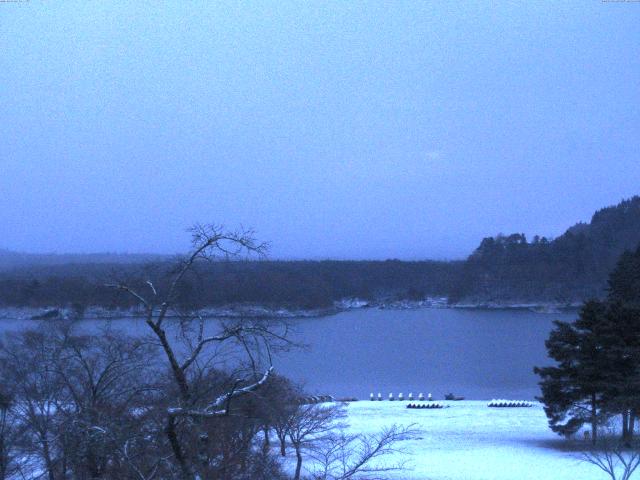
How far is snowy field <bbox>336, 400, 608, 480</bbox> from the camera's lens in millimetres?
11509

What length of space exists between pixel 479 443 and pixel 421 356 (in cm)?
2186

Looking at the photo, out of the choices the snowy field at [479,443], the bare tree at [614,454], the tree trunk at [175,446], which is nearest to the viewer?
the tree trunk at [175,446]

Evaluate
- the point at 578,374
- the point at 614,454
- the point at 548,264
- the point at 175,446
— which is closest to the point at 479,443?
the point at 578,374

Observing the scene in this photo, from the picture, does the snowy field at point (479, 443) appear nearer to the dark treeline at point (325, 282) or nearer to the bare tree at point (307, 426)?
the bare tree at point (307, 426)

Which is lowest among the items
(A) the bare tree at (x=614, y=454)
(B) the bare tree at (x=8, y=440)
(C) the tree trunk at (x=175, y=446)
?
(A) the bare tree at (x=614, y=454)

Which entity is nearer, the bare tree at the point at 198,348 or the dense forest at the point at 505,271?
the bare tree at the point at 198,348

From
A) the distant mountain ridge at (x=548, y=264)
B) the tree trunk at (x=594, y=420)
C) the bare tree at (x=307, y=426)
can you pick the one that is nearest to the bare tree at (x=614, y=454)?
the tree trunk at (x=594, y=420)

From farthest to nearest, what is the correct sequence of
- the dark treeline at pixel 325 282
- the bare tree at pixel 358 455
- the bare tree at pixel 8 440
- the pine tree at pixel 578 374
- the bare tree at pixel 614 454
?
1. the dark treeline at pixel 325 282
2. the pine tree at pixel 578 374
3. the bare tree at pixel 614 454
4. the bare tree at pixel 8 440
5. the bare tree at pixel 358 455

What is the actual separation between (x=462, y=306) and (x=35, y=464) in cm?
6466

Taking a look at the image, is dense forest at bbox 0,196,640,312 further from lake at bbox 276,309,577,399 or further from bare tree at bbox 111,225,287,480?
bare tree at bbox 111,225,287,480

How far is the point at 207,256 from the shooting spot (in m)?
4.04

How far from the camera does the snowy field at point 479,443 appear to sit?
11509 mm

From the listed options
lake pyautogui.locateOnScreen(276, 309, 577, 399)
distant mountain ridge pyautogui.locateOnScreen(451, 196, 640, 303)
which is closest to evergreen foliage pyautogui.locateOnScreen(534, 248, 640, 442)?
lake pyautogui.locateOnScreen(276, 309, 577, 399)

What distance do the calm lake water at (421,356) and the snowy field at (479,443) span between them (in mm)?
2793
